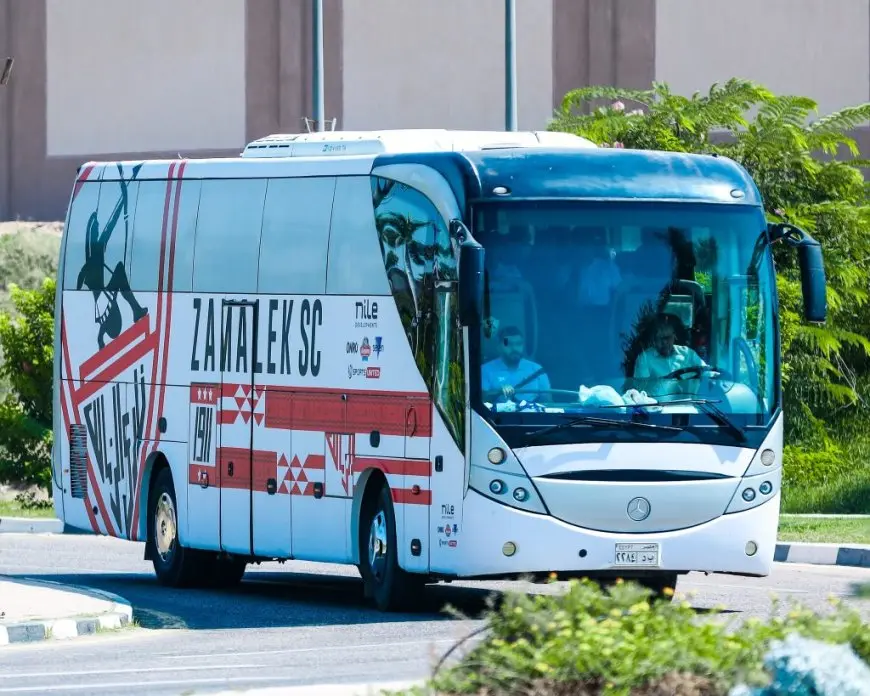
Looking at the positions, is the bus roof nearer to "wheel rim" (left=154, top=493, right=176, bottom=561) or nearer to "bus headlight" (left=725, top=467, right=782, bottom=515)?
"bus headlight" (left=725, top=467, right=782, bottom=515)

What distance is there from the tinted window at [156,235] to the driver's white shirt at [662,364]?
498 cm

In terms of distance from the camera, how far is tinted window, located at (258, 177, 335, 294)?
56.3 ft

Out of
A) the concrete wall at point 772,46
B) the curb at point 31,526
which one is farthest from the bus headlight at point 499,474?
the concrete wall at point 772,46

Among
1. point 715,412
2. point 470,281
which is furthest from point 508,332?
point 715,412

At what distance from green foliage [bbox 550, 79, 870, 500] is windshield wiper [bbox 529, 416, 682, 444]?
13.0 meters

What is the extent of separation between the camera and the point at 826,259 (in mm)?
28609

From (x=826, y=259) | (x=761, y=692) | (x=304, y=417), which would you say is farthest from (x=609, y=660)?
(x=826, y=259)

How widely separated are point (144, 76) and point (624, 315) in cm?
3728

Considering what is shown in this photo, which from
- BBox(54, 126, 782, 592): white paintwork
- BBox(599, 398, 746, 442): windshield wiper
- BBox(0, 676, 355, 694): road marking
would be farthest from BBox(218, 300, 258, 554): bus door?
BBox(0, 676, 355, 694): road marking

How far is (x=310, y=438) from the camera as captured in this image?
55.9 ft

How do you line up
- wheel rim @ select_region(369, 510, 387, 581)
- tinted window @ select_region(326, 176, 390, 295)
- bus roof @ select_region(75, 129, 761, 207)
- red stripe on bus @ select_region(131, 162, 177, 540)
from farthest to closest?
red stripe on bus @ select_region(131, 162, 177, 540) → tinted window @ select_region(326, 176, 390, 295) → wheel rim @ select_region(369, 510, 387, 581) → bus roof @ select_region(75, 129, 761, 207)

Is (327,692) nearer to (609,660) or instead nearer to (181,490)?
(609,660)

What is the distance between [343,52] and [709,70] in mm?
8848

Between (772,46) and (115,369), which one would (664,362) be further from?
(772,46)
